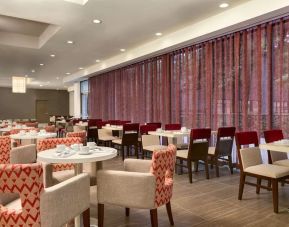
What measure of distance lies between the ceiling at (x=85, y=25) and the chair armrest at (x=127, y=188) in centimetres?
326

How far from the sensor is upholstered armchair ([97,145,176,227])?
7.66ft

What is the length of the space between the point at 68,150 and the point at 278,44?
159 inches

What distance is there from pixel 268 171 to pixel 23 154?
3.13 m

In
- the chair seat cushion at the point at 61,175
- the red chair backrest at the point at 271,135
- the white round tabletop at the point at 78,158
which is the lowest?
the chair seat cushion at the point at 61,175

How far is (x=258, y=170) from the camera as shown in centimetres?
→ 328

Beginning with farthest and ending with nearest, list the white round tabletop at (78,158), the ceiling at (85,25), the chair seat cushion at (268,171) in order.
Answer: the ceiling at (85,25) → the chair seat cushion at (268,171) → the white round tabletop at (78,158)

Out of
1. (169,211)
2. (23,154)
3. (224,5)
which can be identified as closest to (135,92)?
(224,5)

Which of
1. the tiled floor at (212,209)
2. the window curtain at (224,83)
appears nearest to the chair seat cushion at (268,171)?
the tiled floor at (212,209)

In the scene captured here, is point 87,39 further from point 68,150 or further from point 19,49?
point 68,150

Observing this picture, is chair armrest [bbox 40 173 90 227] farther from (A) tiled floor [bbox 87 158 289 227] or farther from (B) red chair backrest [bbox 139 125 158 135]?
(B) red chair backrest [bbox 139 125 158 135]

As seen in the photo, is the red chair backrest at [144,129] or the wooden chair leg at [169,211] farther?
the red chair backrest at [144,129]

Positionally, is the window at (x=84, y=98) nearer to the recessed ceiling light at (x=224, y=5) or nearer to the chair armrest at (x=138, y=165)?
the recessed ceiling light at (x=224, y=5)

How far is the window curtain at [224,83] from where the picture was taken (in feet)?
15.4

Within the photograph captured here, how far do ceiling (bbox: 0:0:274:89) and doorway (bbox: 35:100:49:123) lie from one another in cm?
1122
